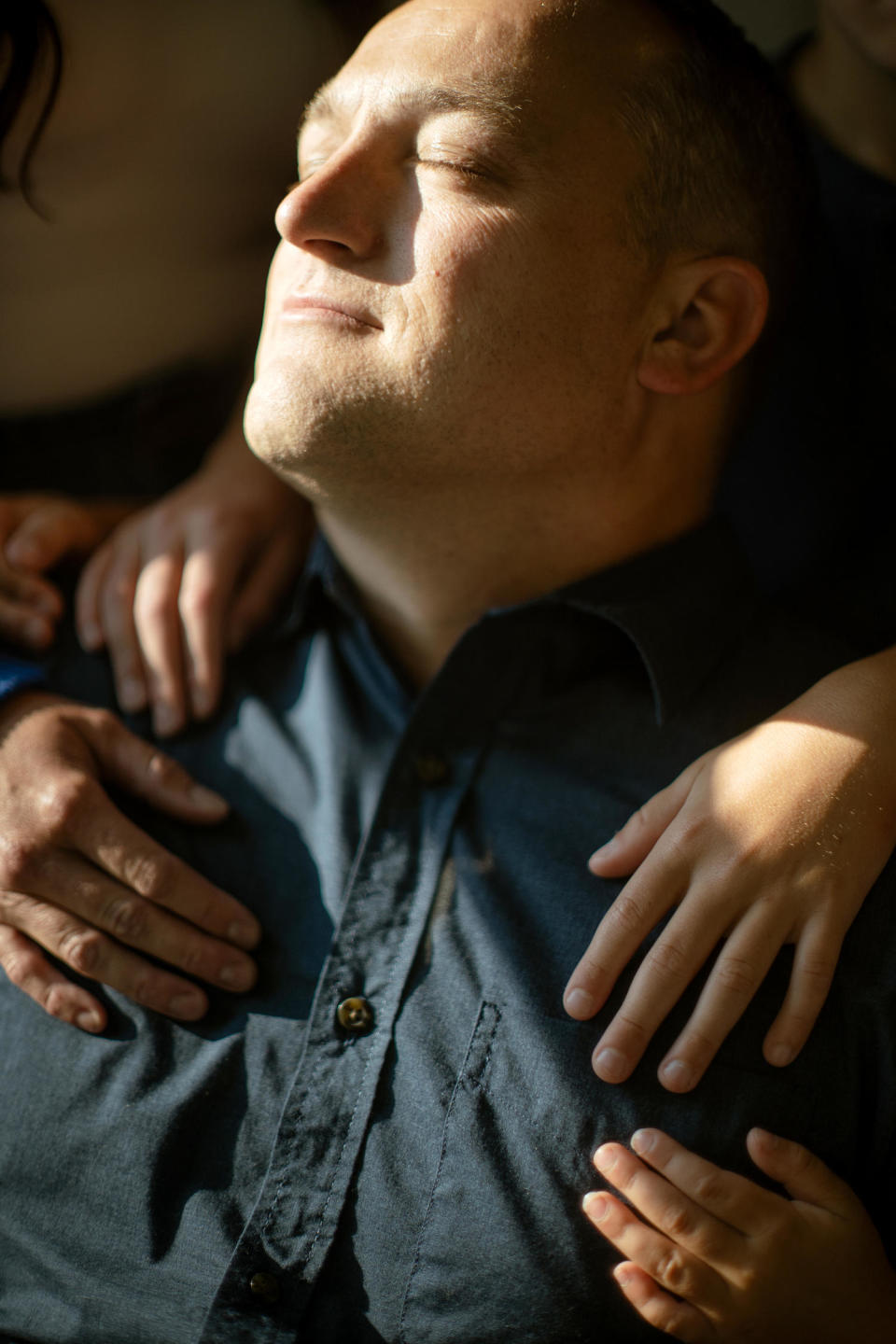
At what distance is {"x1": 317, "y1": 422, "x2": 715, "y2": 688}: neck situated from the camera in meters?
1.33

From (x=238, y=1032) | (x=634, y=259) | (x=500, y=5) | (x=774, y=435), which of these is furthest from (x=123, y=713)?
(x=774, y=435)

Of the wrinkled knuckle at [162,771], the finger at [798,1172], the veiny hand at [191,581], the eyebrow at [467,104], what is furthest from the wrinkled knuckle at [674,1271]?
the eyebrow at [467,104]

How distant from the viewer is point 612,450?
4.42ft

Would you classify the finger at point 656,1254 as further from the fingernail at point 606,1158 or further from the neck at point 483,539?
the neck at point 483,539

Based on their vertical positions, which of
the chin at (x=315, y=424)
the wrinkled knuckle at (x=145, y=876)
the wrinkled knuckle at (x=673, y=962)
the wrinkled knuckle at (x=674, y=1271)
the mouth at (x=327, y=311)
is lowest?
the wrinkled knuckle at (x=674, y=1271)

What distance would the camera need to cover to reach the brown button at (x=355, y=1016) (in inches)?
45.1

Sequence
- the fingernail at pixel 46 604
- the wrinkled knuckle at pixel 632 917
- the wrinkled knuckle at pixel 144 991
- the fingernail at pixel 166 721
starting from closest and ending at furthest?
the wrinkled knuckle at pixel 632 917, the wrinkled knuckle at pixel 144 991, the fingernail at pixel 166 721, the fingernail at pixel 46 604

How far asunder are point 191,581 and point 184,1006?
0.60m

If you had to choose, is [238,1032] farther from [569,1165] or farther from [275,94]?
[275,94]

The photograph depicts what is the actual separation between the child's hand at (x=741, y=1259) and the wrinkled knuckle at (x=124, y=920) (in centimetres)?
57

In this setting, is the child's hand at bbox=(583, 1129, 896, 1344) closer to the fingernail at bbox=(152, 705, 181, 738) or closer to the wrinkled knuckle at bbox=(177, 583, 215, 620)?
the fingernail at bbox=(152, 705, 181, 738)

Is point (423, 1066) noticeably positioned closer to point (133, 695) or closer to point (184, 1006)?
point (184, 1006)

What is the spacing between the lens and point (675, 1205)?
986mm

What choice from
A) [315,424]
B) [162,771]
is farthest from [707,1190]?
[315,424]
